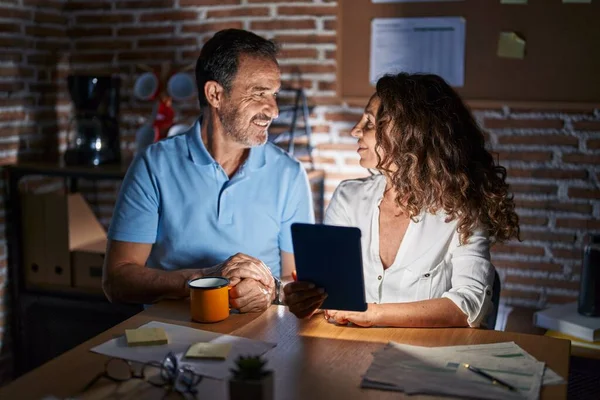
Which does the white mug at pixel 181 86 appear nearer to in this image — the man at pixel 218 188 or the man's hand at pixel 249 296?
the man at pixel 218 188

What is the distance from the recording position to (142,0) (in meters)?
3.34

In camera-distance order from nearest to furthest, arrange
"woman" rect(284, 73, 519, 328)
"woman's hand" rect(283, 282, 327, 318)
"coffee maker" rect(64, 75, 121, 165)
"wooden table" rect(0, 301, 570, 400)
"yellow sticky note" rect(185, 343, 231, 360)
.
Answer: "wooden table" rect(0, 301, 570, 400), "yellow sticky note" rect(185, 343, 231, 360), "woman's hand" rect(283, 282, 327, 318), "woman" rect(284, 73, 519, 328), "coffee maker" rect(64, 75, 121, 165)

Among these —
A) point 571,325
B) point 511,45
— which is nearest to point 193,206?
point 571,325

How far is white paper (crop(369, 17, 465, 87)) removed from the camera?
9.51 feet

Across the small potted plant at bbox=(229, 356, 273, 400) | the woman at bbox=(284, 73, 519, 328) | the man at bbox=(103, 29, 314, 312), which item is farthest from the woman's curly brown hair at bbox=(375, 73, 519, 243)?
the small potted plant at bbox=(229, 356, 273, 400)

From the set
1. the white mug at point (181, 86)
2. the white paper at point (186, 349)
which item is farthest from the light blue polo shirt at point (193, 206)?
the white mug at point (181, 86)

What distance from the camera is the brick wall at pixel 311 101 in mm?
2865

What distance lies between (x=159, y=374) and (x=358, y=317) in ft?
1.65

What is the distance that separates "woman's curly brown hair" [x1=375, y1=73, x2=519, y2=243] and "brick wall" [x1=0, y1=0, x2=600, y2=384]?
0.86 metres

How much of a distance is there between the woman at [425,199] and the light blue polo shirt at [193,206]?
324 mm

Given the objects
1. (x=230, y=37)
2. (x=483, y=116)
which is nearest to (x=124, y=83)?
(x=230, y=37)

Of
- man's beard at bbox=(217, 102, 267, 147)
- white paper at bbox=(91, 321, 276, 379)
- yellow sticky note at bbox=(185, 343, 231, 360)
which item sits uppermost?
man's beard at bbox=(217, 102, 267, 147)

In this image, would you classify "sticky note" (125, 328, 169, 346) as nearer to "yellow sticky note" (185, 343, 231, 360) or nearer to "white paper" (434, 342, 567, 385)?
"yellow sticky note" (185, 343, 231, 360)

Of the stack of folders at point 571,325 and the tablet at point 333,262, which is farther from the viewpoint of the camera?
the stack of folders at point 571,325
